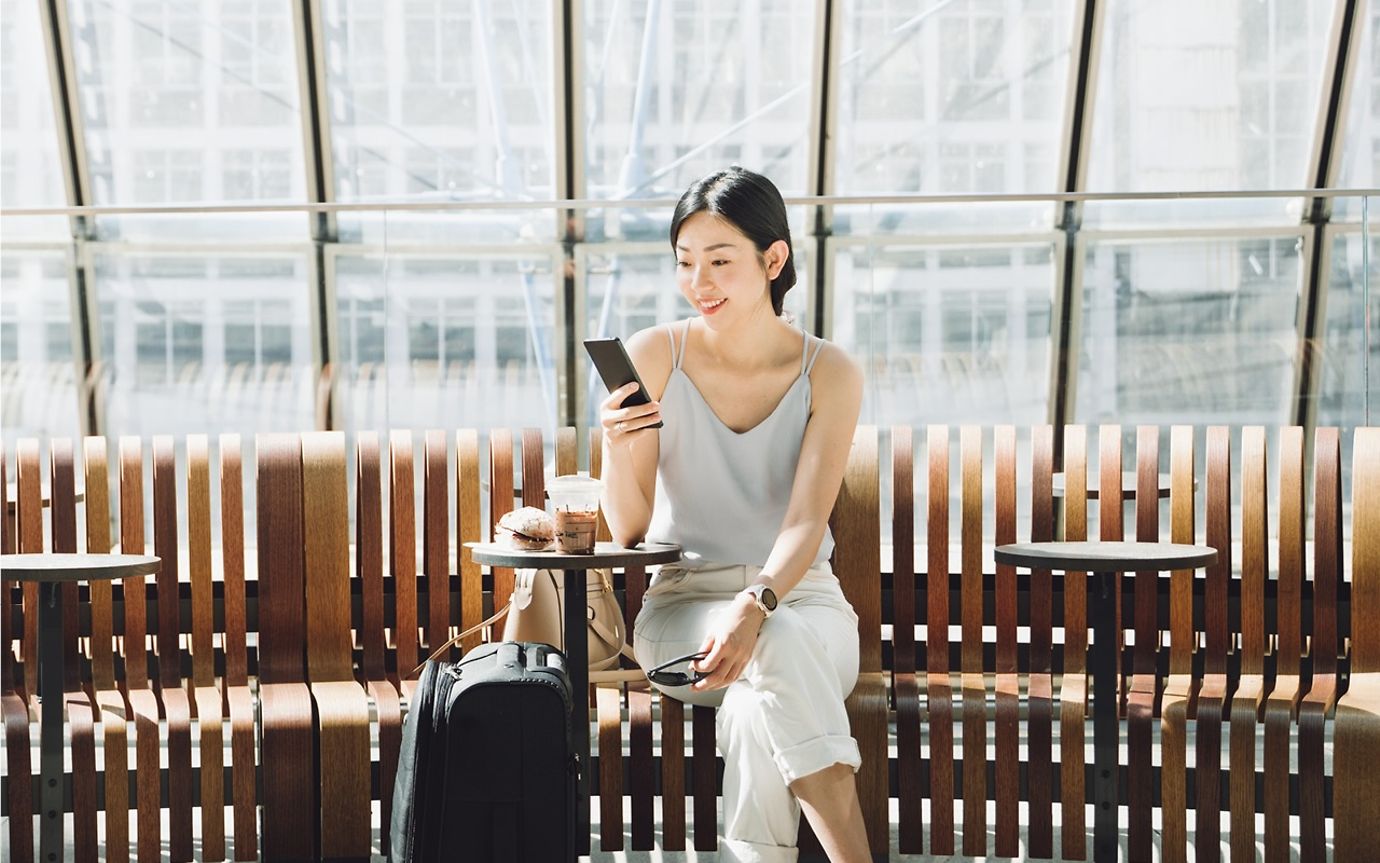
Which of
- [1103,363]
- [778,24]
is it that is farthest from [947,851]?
[778,24]

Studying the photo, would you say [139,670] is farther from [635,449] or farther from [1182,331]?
[1182,331]

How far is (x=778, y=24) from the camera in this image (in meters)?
6.59

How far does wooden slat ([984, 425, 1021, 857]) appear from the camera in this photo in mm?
2734

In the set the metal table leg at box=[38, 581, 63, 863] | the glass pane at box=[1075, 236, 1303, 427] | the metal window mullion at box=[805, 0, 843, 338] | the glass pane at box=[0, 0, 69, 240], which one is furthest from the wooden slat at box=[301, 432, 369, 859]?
the glass pane at box=[0, 0, 69, 240]

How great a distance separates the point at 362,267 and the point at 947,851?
3385 millimetres

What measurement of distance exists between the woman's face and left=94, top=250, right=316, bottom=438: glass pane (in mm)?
3379

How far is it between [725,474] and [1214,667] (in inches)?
44.1

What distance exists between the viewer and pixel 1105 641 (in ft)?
7.94

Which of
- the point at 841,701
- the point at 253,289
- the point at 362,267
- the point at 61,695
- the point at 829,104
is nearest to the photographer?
the point at 841,701

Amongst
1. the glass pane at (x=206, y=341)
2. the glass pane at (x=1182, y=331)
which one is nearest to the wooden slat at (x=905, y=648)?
the glass pane at (x=1182, y=331)

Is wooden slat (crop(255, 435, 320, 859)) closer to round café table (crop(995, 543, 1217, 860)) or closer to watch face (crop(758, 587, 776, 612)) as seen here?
watch face (crop(758, 587, 776, 612))

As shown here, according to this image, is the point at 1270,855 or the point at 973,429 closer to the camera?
the point at 1270,855

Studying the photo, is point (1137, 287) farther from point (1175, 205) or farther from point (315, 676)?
point (315, 676)

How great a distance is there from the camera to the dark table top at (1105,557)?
228 centimetres
